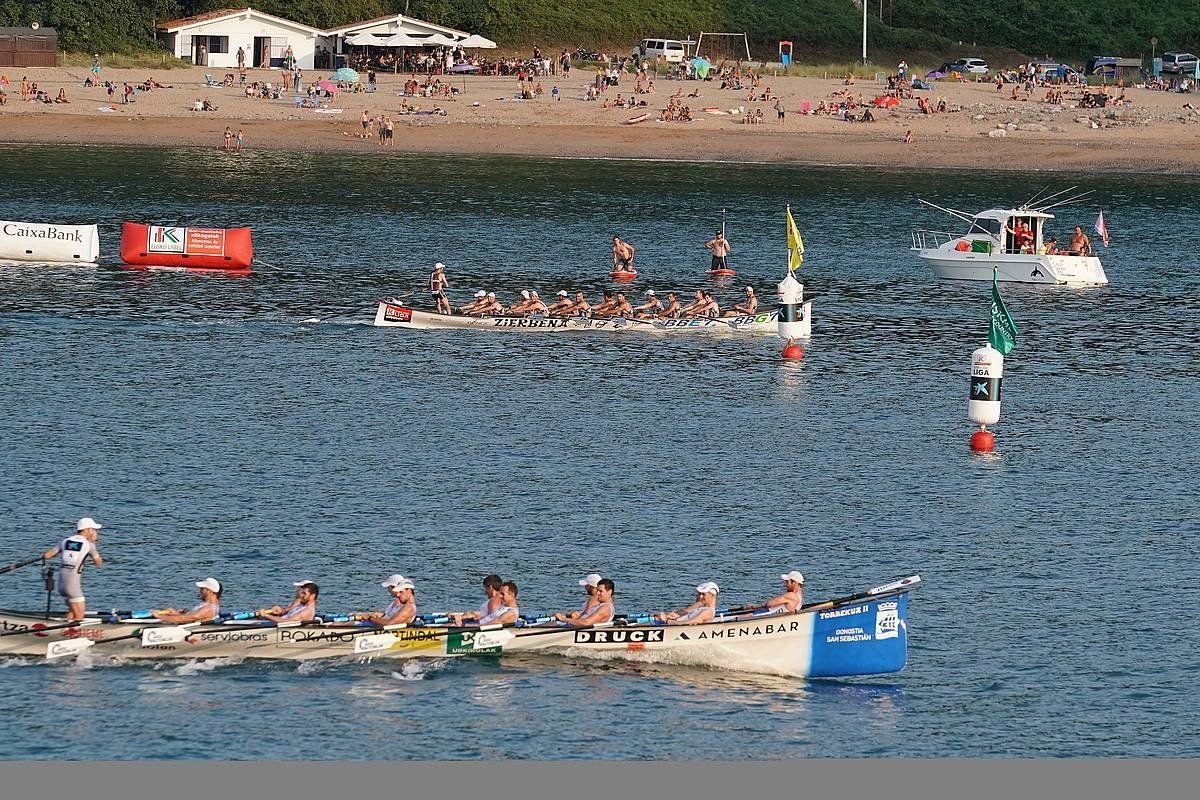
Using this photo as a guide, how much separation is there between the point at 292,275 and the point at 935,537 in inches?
1657

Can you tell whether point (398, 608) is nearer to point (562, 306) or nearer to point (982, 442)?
point (982, 442)

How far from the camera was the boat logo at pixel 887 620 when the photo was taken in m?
33.2

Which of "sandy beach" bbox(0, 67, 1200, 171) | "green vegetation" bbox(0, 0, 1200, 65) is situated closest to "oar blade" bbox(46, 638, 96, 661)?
"sandy beach" bbox(0, 67, 1200, 171)

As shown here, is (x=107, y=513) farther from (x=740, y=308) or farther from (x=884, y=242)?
(x=884, y=242)

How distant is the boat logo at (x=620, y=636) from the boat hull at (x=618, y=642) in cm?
2

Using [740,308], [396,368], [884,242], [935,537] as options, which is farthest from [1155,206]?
[935,537]

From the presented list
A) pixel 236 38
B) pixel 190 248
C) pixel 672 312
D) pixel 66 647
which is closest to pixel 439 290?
pixel 672 312

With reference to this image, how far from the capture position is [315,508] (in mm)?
44031

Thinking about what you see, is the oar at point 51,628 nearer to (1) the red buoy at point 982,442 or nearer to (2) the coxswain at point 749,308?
(1) the red buoy at point 982,442

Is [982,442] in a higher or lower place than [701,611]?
higher

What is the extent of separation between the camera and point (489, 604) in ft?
112

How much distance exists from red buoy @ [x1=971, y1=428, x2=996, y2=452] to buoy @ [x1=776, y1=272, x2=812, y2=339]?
13280 mm

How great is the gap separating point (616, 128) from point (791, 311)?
198 feet

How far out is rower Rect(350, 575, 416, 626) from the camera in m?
33.8
